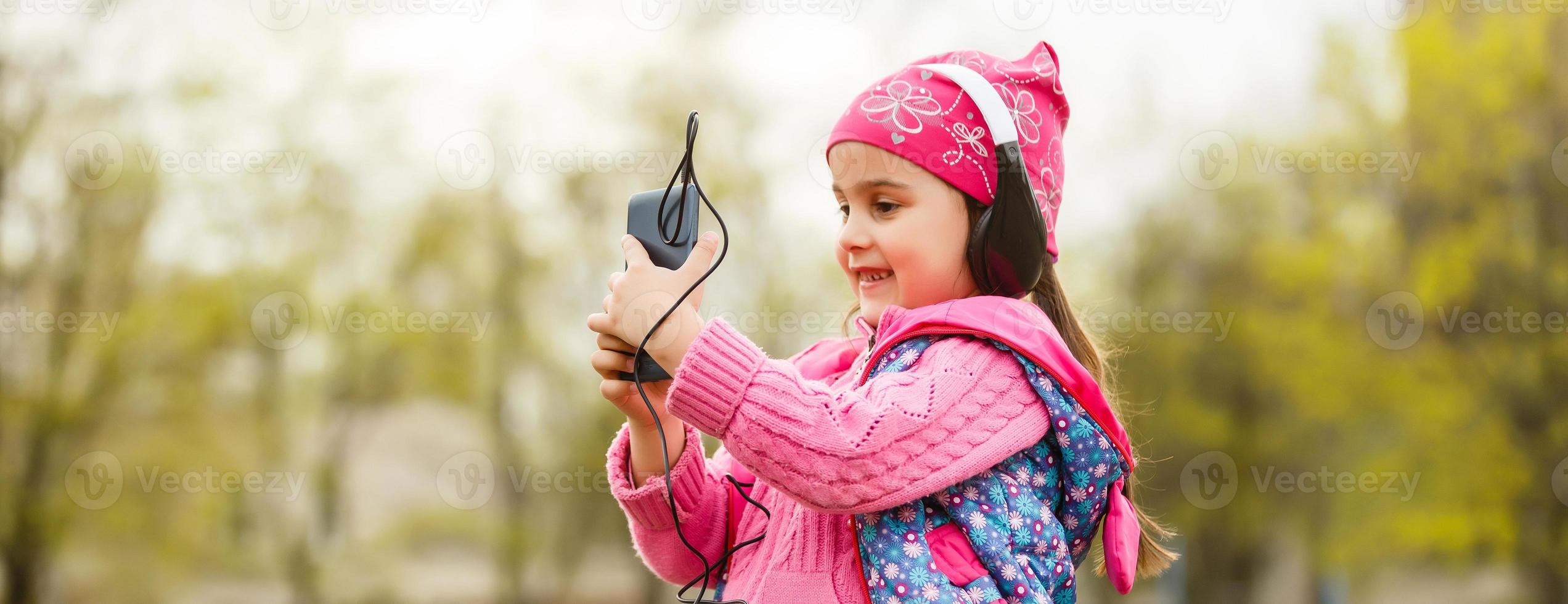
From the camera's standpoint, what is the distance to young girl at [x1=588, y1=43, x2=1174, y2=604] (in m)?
1.40

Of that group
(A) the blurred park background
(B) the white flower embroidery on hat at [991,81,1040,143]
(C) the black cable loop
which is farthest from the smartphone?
(A) the blurred park background

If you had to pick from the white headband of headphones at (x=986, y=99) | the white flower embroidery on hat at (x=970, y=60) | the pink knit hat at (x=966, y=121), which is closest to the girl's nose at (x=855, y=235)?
the pink knit hat at (x=966, y=121)

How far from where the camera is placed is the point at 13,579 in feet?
35.9

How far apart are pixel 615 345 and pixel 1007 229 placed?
0.62 meters

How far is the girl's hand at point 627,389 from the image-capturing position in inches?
60.9

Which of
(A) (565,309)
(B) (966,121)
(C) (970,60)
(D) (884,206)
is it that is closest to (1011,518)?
(D) (884,206)

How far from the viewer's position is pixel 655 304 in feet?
4.76

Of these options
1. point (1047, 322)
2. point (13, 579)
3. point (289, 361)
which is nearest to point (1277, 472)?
point (289, 361)

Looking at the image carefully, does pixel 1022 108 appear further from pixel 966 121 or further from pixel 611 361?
pixel 611 361

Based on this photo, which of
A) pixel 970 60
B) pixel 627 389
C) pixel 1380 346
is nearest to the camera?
pixel 627 389

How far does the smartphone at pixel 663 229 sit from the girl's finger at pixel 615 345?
25 millimetres

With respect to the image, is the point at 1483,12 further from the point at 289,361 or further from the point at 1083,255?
the point at 289,361

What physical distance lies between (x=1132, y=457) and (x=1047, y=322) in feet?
0.80

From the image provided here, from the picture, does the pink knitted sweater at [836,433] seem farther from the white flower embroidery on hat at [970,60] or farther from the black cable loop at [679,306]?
the white flower embroidery on hat at [970,60]
